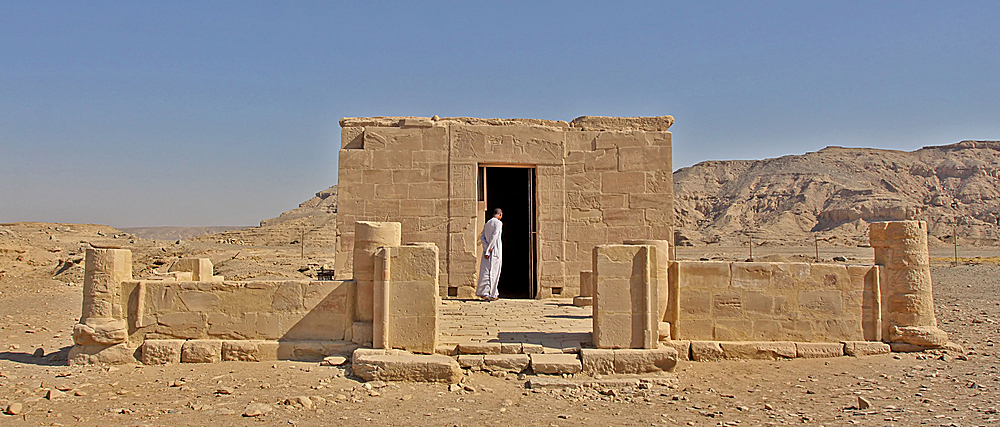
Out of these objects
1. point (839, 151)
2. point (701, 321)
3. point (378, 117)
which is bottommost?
point (701, 321)

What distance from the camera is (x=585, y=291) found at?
10453 millimetres

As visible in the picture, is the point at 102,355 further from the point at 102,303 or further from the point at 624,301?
the point at 624,301

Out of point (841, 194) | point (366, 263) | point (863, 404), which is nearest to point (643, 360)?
point (863, 404)

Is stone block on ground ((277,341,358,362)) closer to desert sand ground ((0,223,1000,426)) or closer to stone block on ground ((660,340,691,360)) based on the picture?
desert sand ground ((0,223,1000,426))

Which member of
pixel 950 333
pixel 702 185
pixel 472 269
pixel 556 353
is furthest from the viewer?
pixel 702 185

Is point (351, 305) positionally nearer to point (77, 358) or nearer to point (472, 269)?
point (77, 358)

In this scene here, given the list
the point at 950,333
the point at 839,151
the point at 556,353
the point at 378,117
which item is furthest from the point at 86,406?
the point at 839,151

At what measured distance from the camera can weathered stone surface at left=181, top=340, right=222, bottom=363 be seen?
6.81 m

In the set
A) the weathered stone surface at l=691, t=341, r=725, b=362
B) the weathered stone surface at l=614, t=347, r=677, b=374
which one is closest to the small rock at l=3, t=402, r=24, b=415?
the weathered stone surface at l=614, t=347, r=677, b=374

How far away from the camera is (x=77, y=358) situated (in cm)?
680

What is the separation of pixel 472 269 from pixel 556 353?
182 inches

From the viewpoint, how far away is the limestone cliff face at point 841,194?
45.3 m

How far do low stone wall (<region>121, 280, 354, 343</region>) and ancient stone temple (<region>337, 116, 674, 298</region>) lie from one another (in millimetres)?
3886

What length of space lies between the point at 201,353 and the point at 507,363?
10.5 ft
